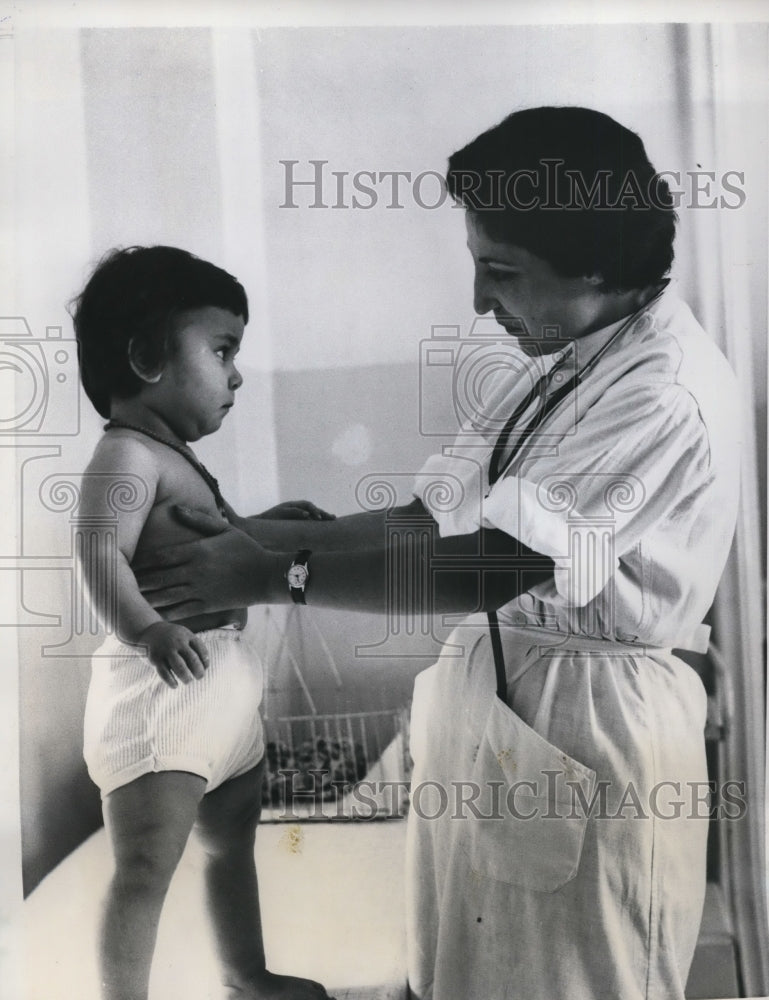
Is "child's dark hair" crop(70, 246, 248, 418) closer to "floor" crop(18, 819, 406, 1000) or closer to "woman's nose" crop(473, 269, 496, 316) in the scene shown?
"woman's nose" crop(473, 269, 496, 316)

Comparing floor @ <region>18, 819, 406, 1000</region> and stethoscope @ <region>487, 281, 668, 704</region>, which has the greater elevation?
stethoscope @ <region>487, 281, 668, 704</region>

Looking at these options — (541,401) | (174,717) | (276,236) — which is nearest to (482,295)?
(541,401)

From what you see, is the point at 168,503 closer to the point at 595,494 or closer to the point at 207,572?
the point at 207,572

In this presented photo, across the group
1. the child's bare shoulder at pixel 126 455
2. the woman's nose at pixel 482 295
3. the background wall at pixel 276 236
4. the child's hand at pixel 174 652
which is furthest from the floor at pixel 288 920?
the woman's nose at pixel 482 295

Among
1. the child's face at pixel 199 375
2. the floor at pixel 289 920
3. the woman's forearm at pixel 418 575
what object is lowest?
the floor at pixel 289 920

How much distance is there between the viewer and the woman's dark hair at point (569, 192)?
177cm

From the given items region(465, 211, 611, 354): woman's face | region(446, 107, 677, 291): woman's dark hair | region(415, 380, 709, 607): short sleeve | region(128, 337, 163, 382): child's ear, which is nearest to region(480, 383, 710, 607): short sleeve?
region(415, 380, 709, 607): short sleeve

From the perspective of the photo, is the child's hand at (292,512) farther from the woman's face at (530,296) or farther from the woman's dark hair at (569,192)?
the woman's dark hair at (569,192)

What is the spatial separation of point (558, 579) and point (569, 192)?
2.34 feet

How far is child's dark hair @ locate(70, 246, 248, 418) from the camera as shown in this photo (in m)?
1.72

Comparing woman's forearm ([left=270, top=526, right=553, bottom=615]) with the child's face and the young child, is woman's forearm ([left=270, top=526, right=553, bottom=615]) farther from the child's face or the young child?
the child's face

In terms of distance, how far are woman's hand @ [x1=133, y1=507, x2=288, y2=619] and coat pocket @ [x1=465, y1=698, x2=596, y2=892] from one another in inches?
19.2

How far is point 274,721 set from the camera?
178 cm

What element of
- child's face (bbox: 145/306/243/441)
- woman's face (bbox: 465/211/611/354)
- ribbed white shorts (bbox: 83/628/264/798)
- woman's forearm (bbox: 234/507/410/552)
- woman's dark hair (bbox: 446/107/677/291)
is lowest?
ribbed white shorts (bbox: 83/628/264/798)
